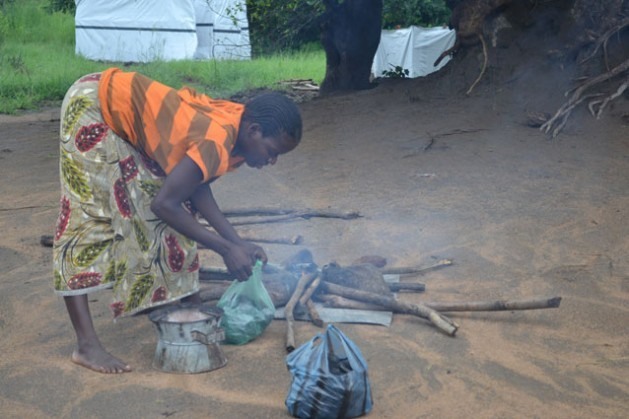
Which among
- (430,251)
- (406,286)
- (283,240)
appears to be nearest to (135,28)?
(283,240)

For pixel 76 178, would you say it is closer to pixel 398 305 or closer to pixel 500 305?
pixel 398 305

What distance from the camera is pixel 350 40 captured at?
35.8 feet

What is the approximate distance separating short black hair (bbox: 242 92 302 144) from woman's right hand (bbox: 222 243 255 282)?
493 millimetres

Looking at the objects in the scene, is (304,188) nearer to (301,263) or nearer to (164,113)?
(301,263)

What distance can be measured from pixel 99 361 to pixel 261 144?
1153mm

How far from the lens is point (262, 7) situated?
11156 millimetres

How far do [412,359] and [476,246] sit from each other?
1.89 meters

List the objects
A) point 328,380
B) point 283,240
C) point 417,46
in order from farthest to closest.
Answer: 1. point 417,46
2. point 283,240
3. point 328,380

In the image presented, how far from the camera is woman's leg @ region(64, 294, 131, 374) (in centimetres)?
325

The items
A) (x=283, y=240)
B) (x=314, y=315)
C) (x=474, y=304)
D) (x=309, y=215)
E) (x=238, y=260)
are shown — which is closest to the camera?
(x=238, y=260)

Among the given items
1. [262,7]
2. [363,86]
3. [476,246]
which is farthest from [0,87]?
[476,246]

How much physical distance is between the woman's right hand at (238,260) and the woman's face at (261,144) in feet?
1.26

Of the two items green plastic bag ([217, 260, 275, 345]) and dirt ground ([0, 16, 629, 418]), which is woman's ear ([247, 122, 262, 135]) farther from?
dirt ground ([0, 16, 629, 418])

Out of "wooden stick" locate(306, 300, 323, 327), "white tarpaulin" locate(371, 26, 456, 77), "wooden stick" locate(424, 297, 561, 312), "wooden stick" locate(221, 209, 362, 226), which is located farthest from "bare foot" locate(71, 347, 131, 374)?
"white tarpaulin" locate(371, 26, 456, 77)
